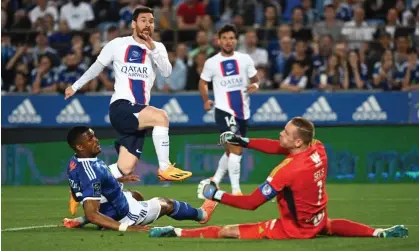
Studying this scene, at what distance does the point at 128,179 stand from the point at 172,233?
1654 millimetres

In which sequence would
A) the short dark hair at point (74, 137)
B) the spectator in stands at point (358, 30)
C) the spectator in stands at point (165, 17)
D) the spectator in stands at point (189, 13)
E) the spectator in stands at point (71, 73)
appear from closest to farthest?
the short dark hair at point (74, 137)
the spectator in stands at point (71, 73)
the spectator in stands at point (358, 30)
the spectator in stands at point (165, 17)
the spectator in stands at point (189, 13)

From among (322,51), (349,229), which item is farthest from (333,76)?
(349,229)

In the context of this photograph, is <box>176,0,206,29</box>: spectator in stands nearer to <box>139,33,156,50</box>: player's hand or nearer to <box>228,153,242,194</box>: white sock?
<box>228,153,242,194</box>: white sock

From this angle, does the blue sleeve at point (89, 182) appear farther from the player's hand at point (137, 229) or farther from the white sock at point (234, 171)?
the white sock at point (234, 171)

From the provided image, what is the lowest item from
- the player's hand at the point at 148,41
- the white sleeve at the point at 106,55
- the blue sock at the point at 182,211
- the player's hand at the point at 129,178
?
the blue sock at the point at 182,211

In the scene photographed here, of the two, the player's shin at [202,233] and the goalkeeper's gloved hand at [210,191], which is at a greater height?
the goalkeeper's gloved hand at [210,191]

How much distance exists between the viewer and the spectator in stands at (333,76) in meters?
19.4

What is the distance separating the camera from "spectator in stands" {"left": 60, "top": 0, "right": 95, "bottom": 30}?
22.6 meters

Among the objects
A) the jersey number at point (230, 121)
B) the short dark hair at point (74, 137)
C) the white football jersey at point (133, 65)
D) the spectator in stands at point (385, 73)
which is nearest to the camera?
the short dark hair at point (74, 137)

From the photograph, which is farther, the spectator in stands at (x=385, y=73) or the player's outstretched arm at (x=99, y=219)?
the spectator in stands at (x=385, y=73)

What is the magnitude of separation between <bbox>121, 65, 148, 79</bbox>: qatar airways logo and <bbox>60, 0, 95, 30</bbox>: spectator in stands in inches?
425

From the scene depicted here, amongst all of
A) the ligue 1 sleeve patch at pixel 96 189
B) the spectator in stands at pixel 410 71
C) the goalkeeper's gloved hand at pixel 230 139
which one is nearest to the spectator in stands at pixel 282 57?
the spectator in stands at pixel 410 71

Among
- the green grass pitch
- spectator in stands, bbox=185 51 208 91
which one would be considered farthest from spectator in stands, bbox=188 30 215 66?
the green grass pitch

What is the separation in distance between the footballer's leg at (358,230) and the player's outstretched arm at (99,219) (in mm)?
1922
